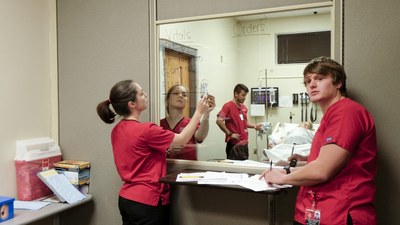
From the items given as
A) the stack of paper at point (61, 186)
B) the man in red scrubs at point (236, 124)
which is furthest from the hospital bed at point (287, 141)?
the stack of paper at point (61, 186)

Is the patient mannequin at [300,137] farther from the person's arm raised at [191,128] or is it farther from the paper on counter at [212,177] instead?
the person's arm raised at [191,128]

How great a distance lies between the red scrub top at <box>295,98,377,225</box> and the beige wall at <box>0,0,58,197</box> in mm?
2185

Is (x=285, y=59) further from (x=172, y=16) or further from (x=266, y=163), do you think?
(x=172, y=16)

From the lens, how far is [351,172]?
5.05ft

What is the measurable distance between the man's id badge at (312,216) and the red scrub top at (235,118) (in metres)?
0.85

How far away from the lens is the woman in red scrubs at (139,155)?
2088 mm

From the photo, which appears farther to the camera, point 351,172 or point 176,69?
point 176,69

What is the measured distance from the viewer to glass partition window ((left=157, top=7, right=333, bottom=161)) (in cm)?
227

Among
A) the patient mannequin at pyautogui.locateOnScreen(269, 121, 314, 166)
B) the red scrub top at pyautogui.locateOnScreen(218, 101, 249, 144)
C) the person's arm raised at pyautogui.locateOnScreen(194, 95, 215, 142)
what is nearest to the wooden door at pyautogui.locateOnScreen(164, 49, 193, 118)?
the person's arm raised at pyautogui.locateOnScreen(194, 95, 215, 142)

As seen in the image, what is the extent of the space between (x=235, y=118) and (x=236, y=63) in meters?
0.40

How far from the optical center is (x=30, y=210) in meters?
2.32

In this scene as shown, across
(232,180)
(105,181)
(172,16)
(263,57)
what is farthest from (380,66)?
(105,181)

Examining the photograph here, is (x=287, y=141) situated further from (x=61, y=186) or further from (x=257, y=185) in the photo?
(x=61, y=186)

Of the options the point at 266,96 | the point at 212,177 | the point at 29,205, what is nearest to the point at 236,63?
the point at 266,96
